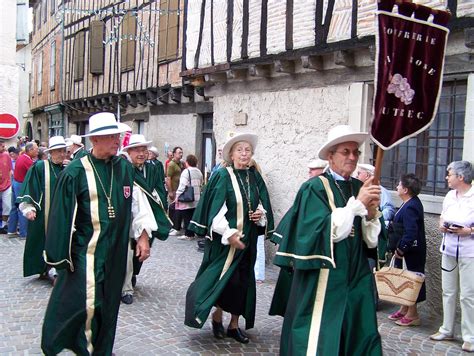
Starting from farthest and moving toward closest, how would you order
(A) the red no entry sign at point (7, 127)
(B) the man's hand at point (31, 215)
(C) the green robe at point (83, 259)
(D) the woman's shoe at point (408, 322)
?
(A) the red no entry sign at point (7, 127), (B) the man's hand at point (31, 215), (D) the woman's shoe at point (408, 322), (C) the green robe at point (83, 259)

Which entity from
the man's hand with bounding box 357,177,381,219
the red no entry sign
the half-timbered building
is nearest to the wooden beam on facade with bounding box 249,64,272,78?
the half-timbered building

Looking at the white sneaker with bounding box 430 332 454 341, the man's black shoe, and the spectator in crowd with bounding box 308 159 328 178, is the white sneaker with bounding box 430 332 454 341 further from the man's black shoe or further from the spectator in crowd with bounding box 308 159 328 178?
the man's black shoe

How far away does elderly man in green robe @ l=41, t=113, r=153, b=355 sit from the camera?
4.32 meters

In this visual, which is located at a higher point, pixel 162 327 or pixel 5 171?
pixel 5 171

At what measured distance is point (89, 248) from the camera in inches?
172

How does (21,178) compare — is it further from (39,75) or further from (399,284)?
(39,75)

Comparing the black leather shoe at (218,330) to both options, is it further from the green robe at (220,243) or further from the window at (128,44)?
the window at (128,44)

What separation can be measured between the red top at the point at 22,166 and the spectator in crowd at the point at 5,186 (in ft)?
2.08

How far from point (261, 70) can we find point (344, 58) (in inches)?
79.7

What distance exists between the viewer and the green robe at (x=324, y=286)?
151 inches


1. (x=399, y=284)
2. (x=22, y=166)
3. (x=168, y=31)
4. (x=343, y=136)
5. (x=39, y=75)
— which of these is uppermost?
(x=39, y=75)

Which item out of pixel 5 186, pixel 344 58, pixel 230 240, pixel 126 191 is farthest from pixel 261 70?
pixel 5 186

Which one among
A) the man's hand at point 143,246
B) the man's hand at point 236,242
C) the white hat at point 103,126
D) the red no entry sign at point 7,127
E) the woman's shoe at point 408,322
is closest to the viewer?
the white hat at point 103,126

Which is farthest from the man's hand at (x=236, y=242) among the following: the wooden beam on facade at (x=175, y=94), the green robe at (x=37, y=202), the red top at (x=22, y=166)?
the wooden beam on facade at (x=175, y=94)
